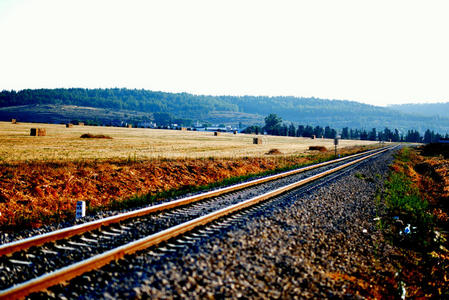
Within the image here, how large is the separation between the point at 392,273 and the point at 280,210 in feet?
12.3

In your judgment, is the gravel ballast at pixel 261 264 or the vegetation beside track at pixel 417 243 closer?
the gravel ballast at pixel 261 264

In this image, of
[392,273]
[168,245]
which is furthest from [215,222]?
[392,273]

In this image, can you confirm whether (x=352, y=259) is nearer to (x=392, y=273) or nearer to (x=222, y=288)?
(x=392, y=273)

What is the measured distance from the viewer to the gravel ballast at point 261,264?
5.55 metres

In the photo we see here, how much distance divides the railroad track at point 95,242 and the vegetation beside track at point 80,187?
6.89 feet

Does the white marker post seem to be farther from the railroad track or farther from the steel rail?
the railroad track

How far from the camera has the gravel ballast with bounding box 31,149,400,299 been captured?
5551mm

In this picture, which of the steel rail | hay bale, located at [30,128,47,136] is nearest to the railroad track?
the steel rail

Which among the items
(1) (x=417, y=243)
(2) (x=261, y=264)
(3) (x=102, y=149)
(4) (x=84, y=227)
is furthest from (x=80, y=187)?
(3) (x=102, y=149)

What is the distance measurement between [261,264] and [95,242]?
3345 mm

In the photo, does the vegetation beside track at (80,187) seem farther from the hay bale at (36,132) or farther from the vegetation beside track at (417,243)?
the hay bale at (36,132)

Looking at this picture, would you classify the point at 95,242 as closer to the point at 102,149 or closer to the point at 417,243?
the point at 417,243

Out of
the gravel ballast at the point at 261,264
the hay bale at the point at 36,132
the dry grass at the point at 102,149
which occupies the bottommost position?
the gravel ballast at the point at 261,264

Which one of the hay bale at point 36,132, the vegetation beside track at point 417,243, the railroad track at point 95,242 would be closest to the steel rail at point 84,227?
the railroad track at point 95,242
